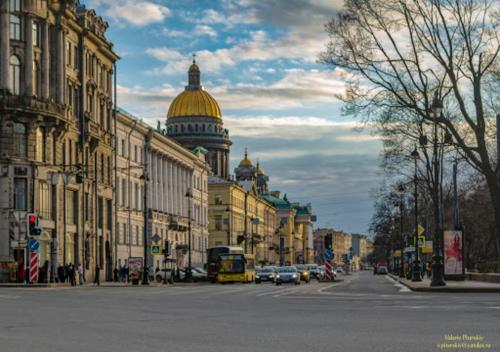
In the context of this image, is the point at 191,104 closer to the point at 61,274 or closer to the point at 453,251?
the point at 61,274

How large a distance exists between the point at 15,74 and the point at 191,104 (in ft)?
378

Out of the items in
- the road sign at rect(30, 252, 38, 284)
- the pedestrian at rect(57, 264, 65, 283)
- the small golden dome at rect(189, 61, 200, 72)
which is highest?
the small golden dome at rect(189, 61, 200, 72)

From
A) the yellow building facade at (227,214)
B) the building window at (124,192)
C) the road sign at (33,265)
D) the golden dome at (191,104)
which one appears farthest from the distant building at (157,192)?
the golden dome at (191,104)

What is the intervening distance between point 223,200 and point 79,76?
74.5 metres

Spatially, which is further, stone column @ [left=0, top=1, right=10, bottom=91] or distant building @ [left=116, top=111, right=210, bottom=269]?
distant building @ [left=116, top=111, right=210, bottom=269]

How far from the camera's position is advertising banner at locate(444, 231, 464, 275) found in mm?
51438

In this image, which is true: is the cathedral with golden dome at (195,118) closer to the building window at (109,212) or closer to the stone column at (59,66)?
the building window at (109,212)

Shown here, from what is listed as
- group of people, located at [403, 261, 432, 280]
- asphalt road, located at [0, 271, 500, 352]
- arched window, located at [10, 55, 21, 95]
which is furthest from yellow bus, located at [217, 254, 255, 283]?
asphalt road, located at [0, 271, 500, 352]

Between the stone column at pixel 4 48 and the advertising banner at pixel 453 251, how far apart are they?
100 ft

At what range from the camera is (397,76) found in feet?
148

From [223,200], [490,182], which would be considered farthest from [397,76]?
[223,200]

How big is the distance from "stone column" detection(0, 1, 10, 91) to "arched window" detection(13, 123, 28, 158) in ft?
9.36

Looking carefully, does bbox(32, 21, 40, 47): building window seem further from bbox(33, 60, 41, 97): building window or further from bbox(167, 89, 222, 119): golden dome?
bbox(167, 89, 222, 119): golden dome

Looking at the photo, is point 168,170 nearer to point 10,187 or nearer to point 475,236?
point 475,236
